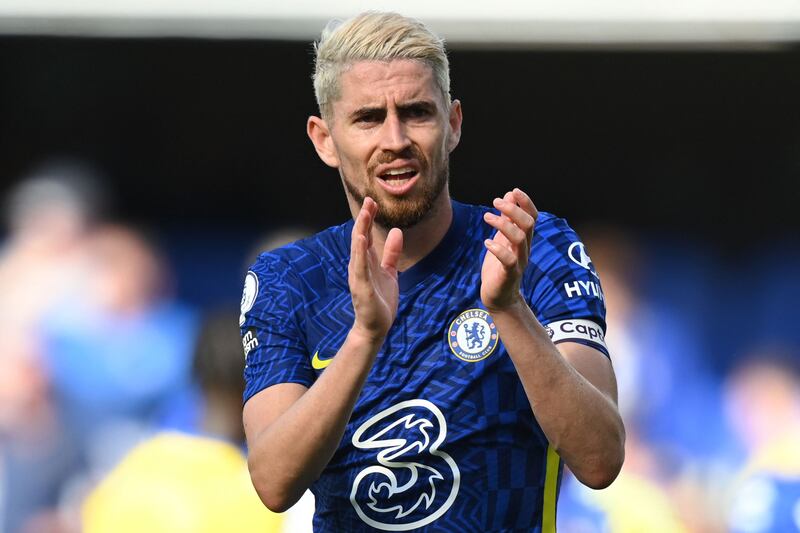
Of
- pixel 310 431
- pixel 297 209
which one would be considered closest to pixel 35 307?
pixel 297 209

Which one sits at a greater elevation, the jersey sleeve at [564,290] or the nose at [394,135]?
the nose at [394,135]

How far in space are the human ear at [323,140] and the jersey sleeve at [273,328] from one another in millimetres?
296

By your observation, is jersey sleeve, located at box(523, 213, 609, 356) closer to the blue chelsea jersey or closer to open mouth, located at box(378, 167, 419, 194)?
the blue chelsea jersey

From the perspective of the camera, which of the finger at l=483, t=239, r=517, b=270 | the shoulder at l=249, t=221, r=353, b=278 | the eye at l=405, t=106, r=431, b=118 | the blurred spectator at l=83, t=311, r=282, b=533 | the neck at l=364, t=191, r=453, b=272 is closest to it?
the finger at l=483, t=239, r=517, b=270

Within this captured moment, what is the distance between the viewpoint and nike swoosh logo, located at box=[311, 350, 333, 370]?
121 inches

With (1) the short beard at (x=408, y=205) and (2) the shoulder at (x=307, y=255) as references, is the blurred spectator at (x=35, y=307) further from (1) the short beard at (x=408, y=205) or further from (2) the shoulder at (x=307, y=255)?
(1) the short beard at (x=408, y=205)

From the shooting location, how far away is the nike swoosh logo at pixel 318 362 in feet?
10.0

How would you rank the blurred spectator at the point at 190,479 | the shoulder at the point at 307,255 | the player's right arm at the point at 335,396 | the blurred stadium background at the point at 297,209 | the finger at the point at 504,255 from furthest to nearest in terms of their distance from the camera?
1. the blurred stadium background at the point at 297,209
2. the blurred spectator at the point at 190,479
3. the shoulder at the point at 307,255
4. the player's right arm at the point at 335,396
5. the finger at the point at 504,255

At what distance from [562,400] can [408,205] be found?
25.8 inches

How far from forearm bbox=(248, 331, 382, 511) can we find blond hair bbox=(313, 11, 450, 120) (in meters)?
0.77

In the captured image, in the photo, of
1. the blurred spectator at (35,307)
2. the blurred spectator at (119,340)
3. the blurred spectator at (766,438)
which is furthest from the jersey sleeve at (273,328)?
the blurred spectator at (766,438)

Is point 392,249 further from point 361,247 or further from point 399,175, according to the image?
point 399,175

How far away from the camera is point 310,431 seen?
2.71 meters

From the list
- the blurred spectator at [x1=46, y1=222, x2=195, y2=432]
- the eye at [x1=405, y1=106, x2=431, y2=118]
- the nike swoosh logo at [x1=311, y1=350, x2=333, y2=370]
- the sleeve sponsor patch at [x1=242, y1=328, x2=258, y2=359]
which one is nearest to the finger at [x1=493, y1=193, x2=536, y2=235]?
the eye at [x1=405, y1=106, x2=431, y2=118]
